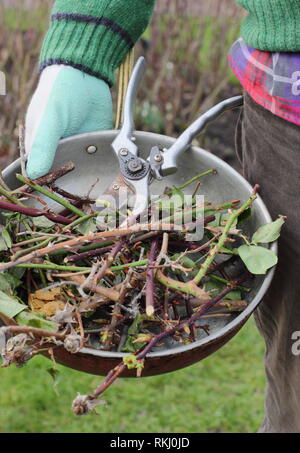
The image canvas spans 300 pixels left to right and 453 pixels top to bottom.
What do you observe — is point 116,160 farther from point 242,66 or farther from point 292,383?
point 292,383

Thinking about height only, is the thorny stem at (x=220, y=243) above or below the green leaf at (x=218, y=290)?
above

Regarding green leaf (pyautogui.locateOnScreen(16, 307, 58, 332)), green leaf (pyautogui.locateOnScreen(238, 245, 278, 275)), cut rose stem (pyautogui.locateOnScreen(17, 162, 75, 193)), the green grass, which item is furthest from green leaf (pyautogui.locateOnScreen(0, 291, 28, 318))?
the green grass

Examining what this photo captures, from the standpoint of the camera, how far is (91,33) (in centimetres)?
126

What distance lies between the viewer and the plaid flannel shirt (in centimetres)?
103

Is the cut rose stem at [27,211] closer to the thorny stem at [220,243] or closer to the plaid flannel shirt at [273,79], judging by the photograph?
the thorny stem at [220,243]

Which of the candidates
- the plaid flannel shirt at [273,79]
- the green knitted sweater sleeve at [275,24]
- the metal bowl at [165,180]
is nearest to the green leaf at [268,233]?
the metal bowl at [165,180]

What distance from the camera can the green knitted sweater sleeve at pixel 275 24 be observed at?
1.02m

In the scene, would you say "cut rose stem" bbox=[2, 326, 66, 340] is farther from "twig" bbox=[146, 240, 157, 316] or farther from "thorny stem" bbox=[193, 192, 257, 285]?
"thorny stem" bbox=[193, 192, 257, 285]

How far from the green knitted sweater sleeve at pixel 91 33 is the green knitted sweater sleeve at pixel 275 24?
11.0 inches

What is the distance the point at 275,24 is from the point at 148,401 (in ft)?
4.27

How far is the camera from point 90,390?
1.99 meters

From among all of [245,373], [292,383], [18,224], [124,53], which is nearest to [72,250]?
[18,224]

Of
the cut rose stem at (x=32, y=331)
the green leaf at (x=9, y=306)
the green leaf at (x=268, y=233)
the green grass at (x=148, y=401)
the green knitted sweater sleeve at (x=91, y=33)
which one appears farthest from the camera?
the green grass at (x=148, y=401)

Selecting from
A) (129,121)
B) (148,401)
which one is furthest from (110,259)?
(148,401)
